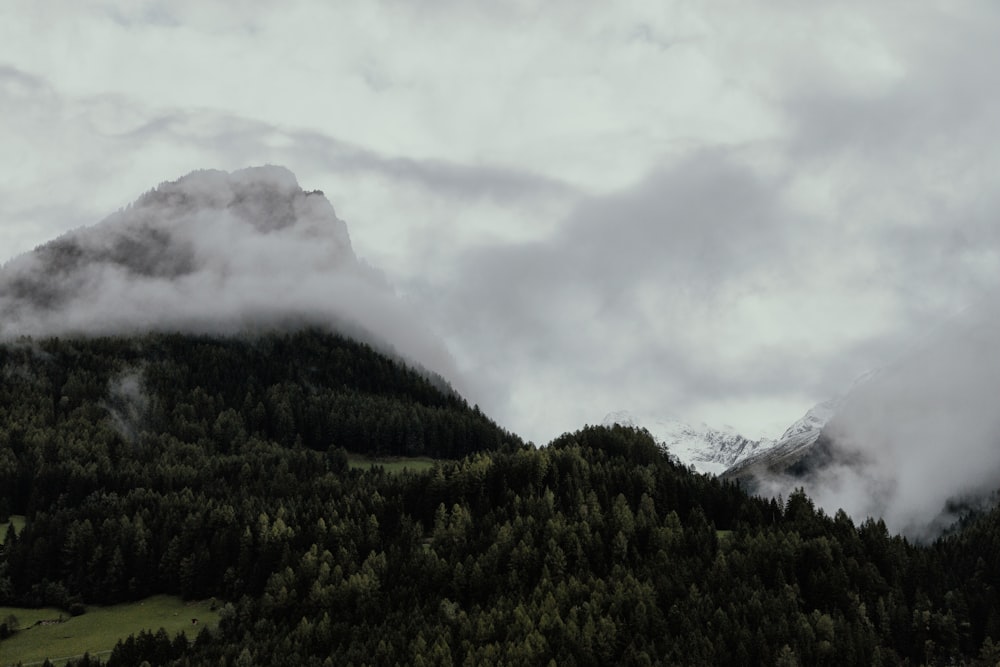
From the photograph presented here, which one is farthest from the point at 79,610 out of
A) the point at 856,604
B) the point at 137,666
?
the point at 856,604

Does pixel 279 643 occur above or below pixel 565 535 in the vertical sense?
below

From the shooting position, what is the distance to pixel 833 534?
7731 inches

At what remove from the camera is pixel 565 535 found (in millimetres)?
195125

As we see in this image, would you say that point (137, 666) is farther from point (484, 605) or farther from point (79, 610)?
point (484, 605)

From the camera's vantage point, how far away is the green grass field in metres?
172

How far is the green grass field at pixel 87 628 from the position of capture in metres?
172

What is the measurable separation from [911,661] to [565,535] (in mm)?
71451

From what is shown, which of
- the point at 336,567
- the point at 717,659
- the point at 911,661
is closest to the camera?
the point at 717,659

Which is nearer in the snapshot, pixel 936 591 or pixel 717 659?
pixel 717 659

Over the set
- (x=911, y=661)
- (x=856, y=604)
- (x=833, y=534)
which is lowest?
(x=911, y=661)

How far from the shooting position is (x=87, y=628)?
186625 millimetres

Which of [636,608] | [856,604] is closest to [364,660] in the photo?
[636,608]

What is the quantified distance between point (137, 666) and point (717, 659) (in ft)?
342

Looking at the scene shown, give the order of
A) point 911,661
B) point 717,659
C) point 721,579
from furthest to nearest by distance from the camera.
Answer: point 721,579 → point 911,661 → point 717,659
